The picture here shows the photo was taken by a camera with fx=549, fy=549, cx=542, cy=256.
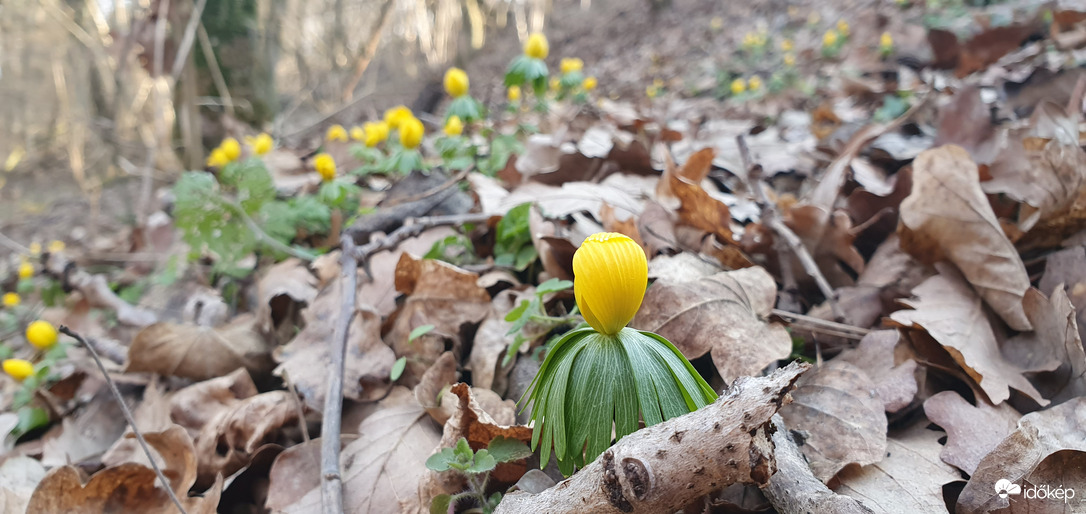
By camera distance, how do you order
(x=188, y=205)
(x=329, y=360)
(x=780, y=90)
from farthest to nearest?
(x=780, y=90) → (x=188, y=205) → (x=329, y=360)

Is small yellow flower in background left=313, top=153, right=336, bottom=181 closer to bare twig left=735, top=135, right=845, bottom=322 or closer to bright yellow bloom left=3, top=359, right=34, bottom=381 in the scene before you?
bright yellow bloom left=3, top=359, right=34, bottom=381

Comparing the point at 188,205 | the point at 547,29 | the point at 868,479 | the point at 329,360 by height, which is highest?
the point at 547,29

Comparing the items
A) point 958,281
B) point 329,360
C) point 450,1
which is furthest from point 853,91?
point 450,1

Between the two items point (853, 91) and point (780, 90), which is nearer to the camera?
point (853, 91)

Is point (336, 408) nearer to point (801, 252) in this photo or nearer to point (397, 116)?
point (801, 252)

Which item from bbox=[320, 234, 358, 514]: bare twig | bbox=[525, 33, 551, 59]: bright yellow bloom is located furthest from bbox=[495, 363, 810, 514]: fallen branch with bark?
bbox=[525, 33, 551, 59]: bright yellow bloom

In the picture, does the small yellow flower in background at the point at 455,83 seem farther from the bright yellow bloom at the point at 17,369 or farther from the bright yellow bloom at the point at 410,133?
the bright yellow bloom at the point at 17,369

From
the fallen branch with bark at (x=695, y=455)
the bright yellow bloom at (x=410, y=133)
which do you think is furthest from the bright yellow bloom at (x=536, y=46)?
the fallen branch with bark at (x=695, y=455)

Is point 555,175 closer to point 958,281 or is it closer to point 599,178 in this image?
point 599,178
